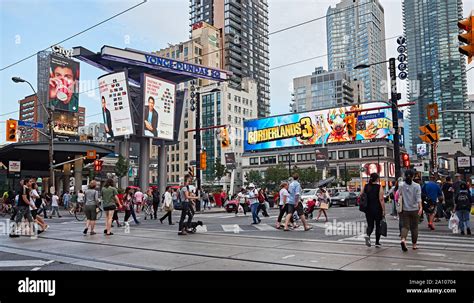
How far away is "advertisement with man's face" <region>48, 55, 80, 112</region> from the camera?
85.9 metres

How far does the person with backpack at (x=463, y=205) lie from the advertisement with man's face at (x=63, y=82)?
283 feet

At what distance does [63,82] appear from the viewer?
8819cm

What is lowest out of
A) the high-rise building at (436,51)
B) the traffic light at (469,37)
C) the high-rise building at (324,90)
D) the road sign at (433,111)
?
the road sign at (433,111)

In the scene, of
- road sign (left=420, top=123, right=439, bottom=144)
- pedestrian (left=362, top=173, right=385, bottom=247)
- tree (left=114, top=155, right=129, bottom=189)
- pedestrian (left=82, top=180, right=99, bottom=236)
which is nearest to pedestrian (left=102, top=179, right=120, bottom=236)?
pedestrian (left=82, top=180, right=99, bottom=236)

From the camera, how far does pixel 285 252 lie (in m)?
9.07

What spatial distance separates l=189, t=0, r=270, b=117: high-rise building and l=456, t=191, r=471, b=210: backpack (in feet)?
352

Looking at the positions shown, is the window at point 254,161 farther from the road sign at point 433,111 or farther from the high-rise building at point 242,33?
the road sign at point 433,111

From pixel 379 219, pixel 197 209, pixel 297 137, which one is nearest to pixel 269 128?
pixel 297 137

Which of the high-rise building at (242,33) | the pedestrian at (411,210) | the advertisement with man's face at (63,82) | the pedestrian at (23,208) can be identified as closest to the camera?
the pedestrian at (411,210)

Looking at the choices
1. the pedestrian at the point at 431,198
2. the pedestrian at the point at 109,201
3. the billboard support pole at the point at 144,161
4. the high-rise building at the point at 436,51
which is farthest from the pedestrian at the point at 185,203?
the billboard support pole at the point at 144,161

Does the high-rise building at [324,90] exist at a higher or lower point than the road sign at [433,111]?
higher

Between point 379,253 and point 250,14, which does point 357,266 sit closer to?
point 379,253

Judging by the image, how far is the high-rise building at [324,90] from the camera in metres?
145

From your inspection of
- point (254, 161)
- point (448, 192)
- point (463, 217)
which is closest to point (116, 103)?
point (448, 192)
